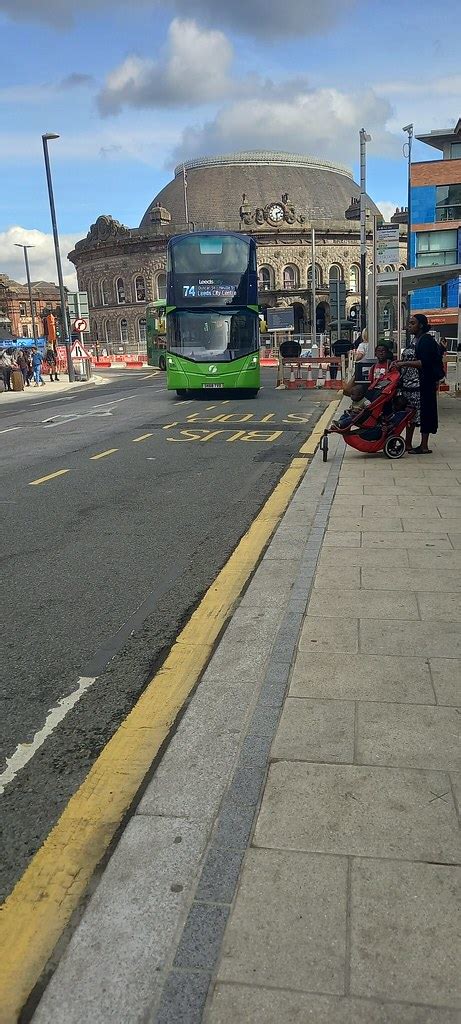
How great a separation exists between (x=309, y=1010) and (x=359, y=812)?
81 cm

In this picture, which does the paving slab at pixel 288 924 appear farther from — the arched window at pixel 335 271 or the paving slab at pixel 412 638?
the arched window at pixel 335 271

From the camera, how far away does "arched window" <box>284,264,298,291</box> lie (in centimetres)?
8894

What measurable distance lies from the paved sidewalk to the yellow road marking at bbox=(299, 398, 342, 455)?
7.52 m

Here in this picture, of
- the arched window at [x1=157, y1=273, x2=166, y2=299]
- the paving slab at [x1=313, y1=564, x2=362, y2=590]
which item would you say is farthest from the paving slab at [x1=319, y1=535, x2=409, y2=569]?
the arched window at [x1=157, y1=273, x2=166, y2=299]

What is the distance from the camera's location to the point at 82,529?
281 inches

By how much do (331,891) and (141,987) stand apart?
607 millimetres

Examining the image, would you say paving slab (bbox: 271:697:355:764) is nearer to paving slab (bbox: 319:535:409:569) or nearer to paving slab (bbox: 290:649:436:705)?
paving slab (bbox: 290:649:436:705)

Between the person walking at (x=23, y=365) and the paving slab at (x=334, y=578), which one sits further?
the person walking at (x=23, y=365)

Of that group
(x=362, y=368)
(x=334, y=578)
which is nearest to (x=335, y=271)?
(x=362, y=368)

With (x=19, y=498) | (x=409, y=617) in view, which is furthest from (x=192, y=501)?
(x=409, y=617)

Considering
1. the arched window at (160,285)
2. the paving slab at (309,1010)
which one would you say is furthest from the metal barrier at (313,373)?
the arched window at (160,285)

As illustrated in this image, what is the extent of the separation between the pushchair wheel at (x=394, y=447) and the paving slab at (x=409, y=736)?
6.95 m

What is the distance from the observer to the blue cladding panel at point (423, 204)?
5647cm

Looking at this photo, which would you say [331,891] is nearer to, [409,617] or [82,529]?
[409,617]
